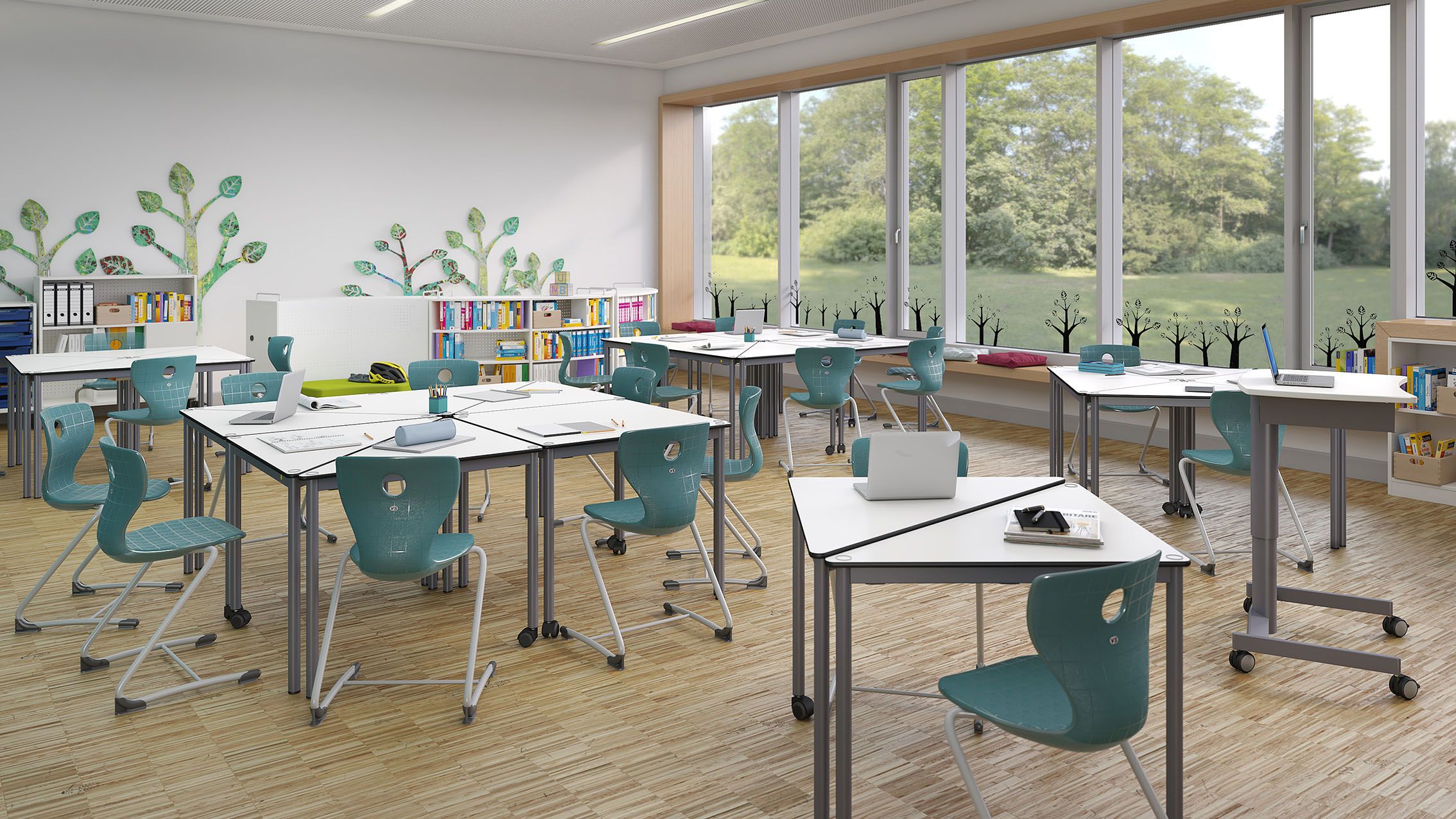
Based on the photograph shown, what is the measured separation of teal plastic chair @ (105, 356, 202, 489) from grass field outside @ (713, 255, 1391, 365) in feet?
22.0

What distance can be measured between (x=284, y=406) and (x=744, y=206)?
29.1ft

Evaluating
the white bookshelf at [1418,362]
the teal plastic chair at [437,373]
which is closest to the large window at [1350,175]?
the white bookshelf at [1418,362]

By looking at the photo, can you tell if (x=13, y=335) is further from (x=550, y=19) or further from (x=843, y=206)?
(x=843, y=206)

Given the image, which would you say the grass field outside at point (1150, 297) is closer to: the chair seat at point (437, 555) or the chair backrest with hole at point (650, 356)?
the chair backrest with hole at point (650, 356)

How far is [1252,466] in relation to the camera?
3982 millimetres

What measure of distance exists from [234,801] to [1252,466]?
3.51 meters

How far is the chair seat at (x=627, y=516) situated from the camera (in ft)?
13.6

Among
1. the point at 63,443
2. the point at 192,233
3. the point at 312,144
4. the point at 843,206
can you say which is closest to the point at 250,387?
the point at 63,443

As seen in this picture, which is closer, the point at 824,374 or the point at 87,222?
the point at 824,374

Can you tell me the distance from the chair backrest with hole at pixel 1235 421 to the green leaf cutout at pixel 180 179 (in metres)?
8.94

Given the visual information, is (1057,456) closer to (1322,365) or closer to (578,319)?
(1322,365)

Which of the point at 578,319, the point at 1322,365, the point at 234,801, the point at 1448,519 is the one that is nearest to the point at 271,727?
the point at 234,801

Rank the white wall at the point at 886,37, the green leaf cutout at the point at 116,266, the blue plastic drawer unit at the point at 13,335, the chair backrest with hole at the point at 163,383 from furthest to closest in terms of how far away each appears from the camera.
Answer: the green leaf cutout at the point at 116,266 < the blue plastic drawer unit at the point at 13,335 < the white wall at the point at 886,37 < the chair backrest with hole at the point at 163,383

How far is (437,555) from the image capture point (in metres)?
3.67
